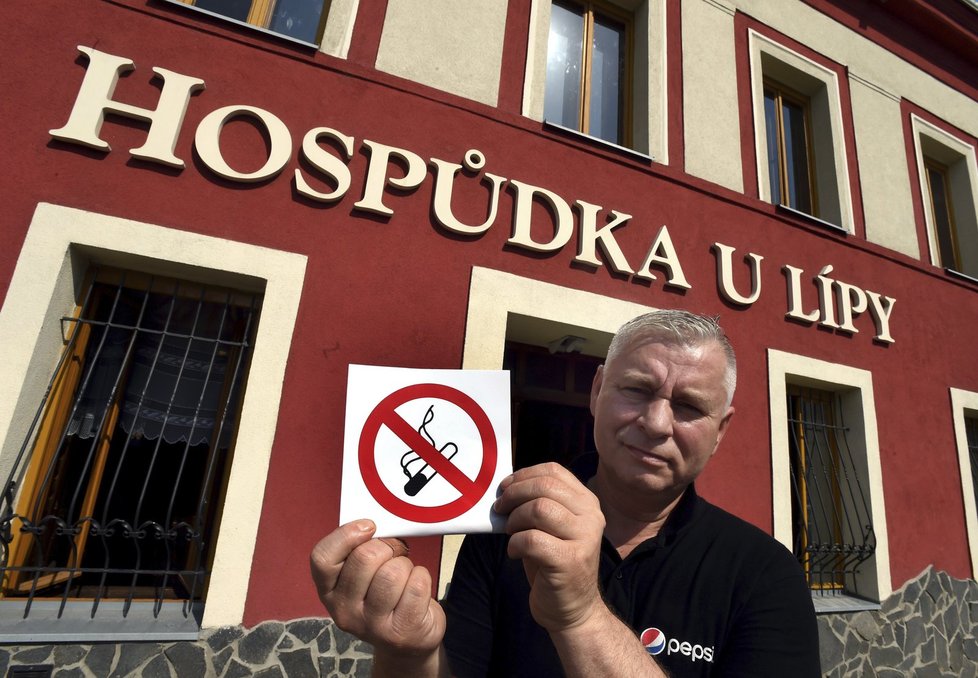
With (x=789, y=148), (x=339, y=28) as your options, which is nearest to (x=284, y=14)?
(x=339, y=28)

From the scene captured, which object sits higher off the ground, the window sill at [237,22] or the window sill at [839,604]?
the window sill at [237,22]

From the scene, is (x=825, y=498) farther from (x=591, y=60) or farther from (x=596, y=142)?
(x=591, y=60)

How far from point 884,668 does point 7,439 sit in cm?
705

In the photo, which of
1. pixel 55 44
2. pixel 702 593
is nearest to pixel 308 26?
pixel 55 44

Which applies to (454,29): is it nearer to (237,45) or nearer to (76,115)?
(237,45)

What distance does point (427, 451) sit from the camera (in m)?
1.12

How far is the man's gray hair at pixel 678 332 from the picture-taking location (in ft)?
4.84

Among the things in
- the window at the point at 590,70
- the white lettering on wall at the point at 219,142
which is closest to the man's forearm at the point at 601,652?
the white lettering on wall at the point at 219,142

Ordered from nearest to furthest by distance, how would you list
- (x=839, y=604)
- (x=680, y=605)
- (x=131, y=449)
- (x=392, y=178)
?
(x=680, y=605) → (x=131, y=449) → (x=392, y=178) → (x=839, y=604)

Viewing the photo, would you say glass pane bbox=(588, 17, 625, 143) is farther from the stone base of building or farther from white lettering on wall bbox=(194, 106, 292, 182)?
the stone base of building

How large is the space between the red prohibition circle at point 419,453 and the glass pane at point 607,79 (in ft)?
15.8

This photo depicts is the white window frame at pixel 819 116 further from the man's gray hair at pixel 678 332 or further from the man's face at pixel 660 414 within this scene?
the man's face at pixel 660 414

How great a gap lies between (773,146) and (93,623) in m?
7.88

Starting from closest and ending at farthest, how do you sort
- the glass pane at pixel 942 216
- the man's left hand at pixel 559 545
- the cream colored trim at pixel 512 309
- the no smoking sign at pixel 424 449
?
the man's left hand at pixel 559 545, the no smoking sign at pixel 424 449, the cream colored trim at pixel 512 309, the glass pane at pixel 942 216
